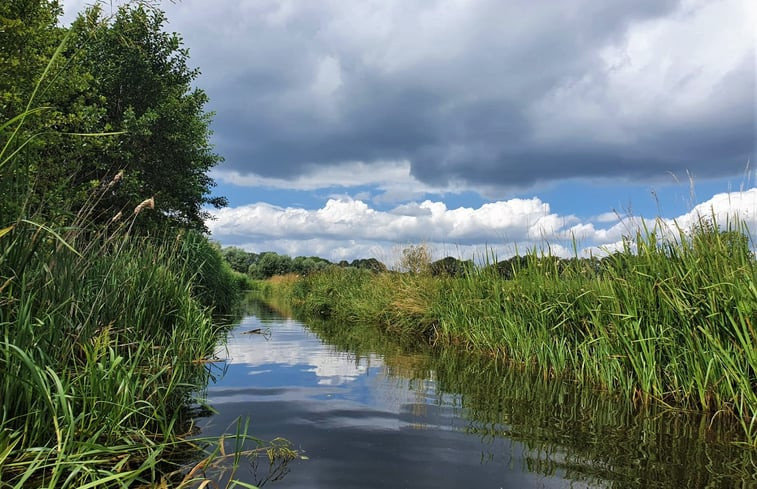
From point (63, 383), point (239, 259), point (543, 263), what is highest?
point (239, 259)

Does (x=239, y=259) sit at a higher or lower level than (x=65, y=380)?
higher

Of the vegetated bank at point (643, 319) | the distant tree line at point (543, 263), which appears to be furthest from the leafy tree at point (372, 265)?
the vegetated bank at point (643, 319)

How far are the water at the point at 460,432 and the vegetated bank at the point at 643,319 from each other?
1.25ft

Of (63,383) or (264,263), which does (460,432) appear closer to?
(63,383)

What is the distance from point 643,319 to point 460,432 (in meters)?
2.82

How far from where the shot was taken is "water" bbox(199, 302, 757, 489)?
3959mm

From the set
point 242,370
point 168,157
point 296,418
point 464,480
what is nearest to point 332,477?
point 464,480

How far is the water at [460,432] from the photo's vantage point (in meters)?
3.96

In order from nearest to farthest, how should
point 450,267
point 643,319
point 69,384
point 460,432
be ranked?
point 69,384
point 460,432
point 643,319
point 450,267

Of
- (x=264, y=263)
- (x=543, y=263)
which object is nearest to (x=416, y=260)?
(x=543, y=263)

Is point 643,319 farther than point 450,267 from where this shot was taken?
No

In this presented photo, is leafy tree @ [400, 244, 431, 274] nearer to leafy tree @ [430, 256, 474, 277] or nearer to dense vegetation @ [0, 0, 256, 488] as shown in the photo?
leafy tree @ [430, 256, 474, 277]

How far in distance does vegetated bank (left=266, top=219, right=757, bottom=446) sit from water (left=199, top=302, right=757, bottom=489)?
380 mm

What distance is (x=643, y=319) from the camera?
611cm
